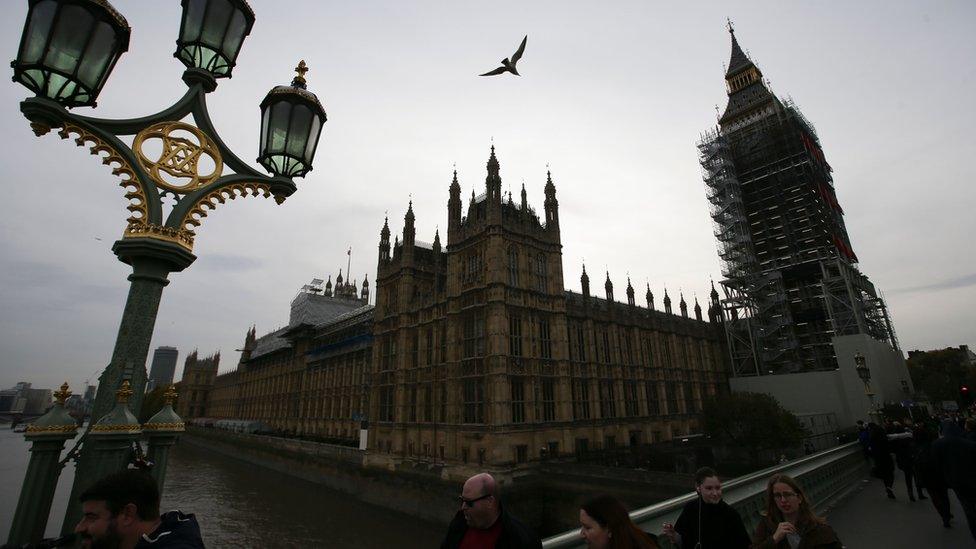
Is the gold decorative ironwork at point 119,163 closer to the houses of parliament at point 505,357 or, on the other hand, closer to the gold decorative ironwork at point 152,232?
the gold decorative ironwork at point 152,232

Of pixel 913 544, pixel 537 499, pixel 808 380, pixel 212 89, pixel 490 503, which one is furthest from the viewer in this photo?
pixel 808 380

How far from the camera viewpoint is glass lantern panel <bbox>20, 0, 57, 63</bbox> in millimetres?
3471

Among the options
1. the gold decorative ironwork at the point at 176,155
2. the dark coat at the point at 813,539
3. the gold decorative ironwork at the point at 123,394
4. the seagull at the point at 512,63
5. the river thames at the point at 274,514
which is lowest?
the river thames at the point at 274,514

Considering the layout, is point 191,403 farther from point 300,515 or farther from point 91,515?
point 91,515

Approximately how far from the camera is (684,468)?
31.8 m

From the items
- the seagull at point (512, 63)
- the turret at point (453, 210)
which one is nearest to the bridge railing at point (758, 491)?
the seagull at point (512, 63)

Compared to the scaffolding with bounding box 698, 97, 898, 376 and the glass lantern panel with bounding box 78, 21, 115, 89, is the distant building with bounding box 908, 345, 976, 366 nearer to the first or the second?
the scaffolding with bounding box 698, 97, 898, 376

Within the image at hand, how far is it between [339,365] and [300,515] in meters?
23.7

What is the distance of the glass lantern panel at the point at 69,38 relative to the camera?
Answer: 138 inches

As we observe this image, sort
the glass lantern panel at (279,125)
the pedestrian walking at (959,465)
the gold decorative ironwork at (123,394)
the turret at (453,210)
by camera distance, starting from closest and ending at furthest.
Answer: the gold decorative ironwork at (123,394) → the glass lantern panel at (279,125) → the pedestrian walking at (959,465) → the turret at (453,210)

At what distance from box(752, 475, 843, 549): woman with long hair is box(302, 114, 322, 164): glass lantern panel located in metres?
6.11

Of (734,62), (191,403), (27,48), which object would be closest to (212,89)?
(27,48)

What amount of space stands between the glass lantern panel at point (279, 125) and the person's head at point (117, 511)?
3577 millimetres

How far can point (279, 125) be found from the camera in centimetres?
491
